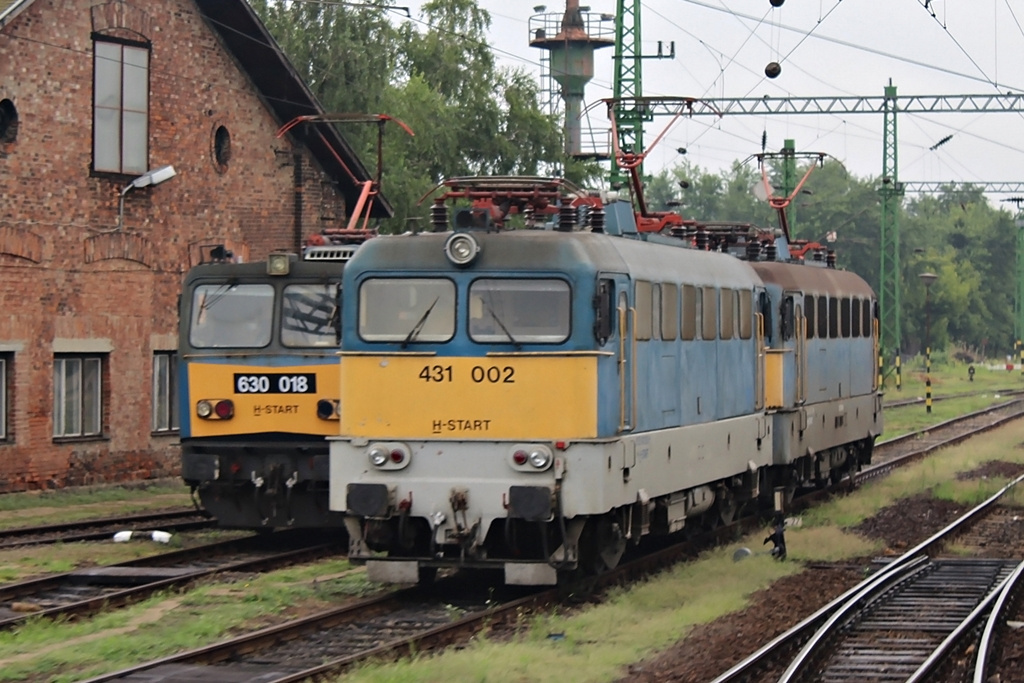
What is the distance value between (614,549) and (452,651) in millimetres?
3389

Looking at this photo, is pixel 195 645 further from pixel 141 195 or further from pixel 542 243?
pixel 141 195

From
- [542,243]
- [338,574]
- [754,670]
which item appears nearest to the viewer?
[754,670]

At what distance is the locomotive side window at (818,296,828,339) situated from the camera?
70.2 feet

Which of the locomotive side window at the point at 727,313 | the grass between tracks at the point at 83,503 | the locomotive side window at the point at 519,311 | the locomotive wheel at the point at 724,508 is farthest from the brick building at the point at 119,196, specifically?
the locomotive side window at the point at 519,311

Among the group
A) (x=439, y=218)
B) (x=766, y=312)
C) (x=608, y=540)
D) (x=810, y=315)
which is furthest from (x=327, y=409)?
(x=810, y=315)

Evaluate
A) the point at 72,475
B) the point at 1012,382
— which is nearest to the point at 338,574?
the point at 72,475

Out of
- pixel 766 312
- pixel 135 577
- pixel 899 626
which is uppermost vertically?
pixel 766 312

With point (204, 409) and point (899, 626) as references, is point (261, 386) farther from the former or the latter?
point (899, 626)

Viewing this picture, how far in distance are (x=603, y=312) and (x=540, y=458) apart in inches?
48.1

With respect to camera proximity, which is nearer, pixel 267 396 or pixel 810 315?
pixel 267 396

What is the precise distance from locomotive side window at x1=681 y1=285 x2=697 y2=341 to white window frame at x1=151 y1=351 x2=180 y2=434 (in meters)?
11.3

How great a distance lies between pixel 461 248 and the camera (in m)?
12.7

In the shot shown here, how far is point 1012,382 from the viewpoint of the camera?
6669 centimetres

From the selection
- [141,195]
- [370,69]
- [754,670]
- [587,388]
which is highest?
[370,69]
